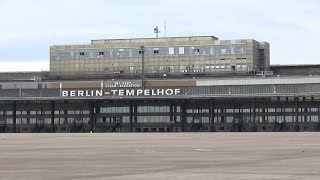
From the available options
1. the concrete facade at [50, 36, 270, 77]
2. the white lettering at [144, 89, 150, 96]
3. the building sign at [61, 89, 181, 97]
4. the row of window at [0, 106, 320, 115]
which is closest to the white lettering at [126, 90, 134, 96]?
the building sign at [61, 89, 181, 97]

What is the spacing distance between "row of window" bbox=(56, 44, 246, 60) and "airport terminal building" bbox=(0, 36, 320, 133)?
248 mm

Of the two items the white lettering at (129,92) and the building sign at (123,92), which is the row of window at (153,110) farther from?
the white lettering at (129,92)

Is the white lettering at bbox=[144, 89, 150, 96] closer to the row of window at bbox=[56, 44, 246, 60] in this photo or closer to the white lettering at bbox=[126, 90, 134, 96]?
the white lettering at bbox=[126, 90, 134, 96]

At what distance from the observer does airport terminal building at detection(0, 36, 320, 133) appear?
14300cm

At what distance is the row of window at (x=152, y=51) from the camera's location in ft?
536

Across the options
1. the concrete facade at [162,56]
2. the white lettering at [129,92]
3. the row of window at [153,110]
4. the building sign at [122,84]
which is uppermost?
the concrete facade at [162,56]

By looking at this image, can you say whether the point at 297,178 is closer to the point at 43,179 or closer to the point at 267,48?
the point at 43,179

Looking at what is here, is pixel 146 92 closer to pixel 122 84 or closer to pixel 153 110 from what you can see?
pixel 122 84

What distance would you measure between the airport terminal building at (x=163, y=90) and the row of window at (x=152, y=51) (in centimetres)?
25

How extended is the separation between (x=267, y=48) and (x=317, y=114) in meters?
34.6

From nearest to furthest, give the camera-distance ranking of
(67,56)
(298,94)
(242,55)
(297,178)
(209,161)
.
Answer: (297,178) → (209,161) → (298,94) → (242,55) → (67,56)

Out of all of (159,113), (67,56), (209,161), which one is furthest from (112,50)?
(209,161)

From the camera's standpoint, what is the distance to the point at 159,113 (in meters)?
153

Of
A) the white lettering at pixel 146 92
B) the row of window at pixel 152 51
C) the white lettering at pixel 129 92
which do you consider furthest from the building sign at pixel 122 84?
the row of window at pixel 152 51
